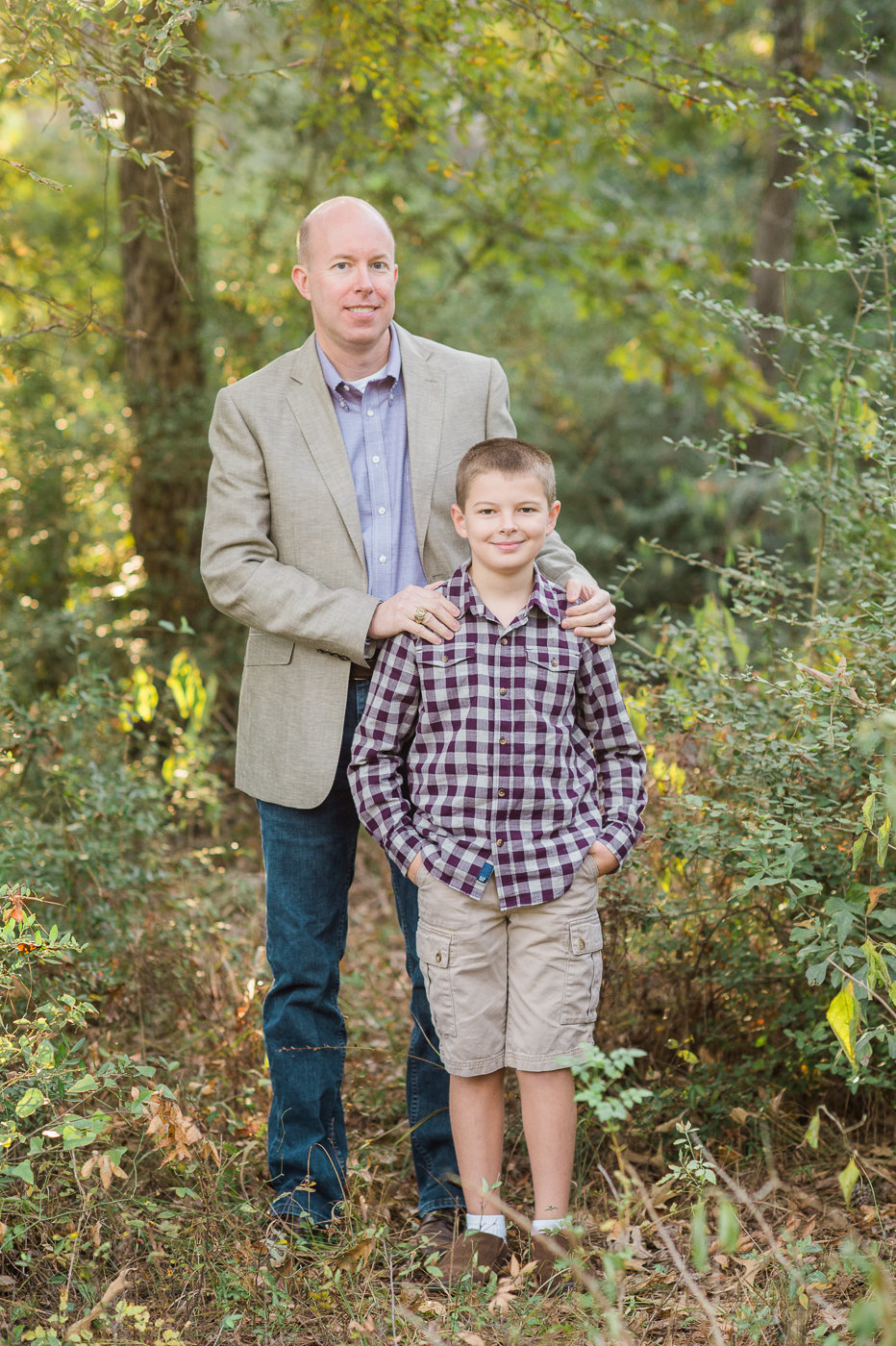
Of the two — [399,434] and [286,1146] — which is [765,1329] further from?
[399,434]

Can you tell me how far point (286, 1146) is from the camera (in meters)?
3.01

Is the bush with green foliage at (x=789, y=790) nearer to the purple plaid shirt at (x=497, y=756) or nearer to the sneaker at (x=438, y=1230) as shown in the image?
the purple plaid shirt at (x=497, y=756)

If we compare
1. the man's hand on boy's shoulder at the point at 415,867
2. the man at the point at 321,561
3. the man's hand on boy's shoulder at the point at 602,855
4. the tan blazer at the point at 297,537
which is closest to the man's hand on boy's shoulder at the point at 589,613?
the man at the point at 321,561

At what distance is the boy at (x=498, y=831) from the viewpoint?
107 inches

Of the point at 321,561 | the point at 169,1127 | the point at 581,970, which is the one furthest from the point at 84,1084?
the point at 321,561

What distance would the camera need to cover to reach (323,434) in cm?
297

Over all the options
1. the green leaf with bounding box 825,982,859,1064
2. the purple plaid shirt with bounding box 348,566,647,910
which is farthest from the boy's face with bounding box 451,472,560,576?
the green leaf with bounding box 825,982,859,1064

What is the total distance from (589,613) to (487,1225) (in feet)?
4.57

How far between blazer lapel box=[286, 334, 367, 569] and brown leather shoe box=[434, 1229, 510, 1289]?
156cm

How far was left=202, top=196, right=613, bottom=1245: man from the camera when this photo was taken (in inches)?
114

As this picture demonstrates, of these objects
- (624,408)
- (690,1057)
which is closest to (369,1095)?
(690,1057)

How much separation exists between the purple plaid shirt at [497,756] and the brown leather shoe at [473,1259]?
0.76 m

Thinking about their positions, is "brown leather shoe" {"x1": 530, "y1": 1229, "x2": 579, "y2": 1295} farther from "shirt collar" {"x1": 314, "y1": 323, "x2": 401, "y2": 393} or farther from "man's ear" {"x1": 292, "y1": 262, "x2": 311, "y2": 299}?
"man's ear" {"x1": 292, "y1": 262, "x2": 311, "y2": 299}

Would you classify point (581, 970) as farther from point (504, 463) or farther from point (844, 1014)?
point (504, 463)
